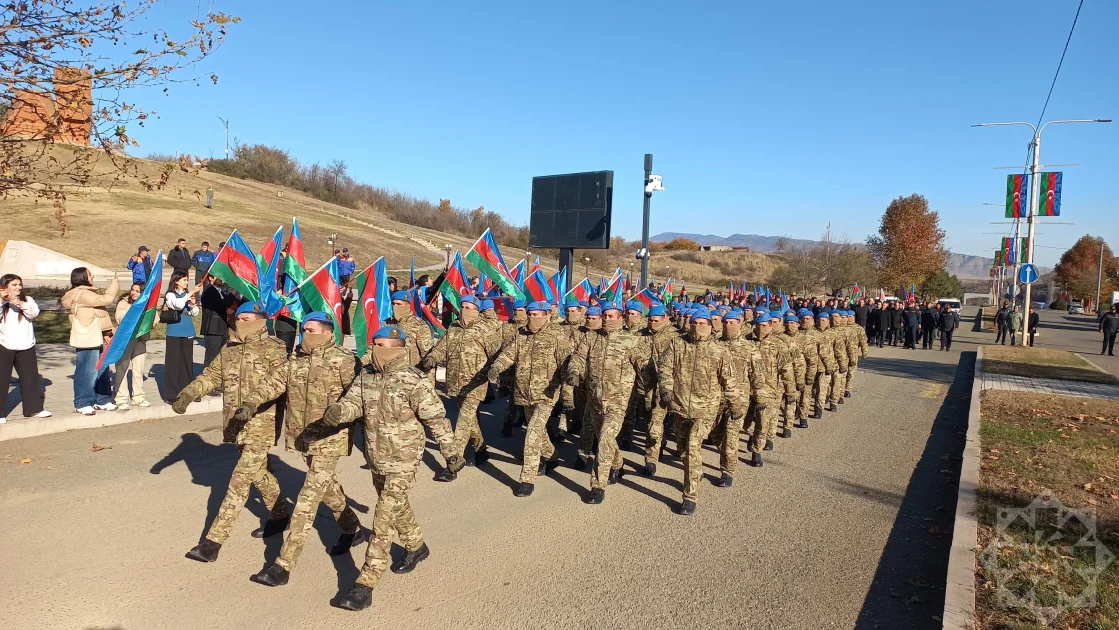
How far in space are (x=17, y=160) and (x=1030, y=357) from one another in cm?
2443

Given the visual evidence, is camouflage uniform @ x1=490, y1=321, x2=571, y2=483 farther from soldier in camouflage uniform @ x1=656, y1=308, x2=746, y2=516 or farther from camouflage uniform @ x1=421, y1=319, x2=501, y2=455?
soldier in camouflage uniform @ x1=656, y1=308, x2=746, y2=516

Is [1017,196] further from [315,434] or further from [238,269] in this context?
[315,434]

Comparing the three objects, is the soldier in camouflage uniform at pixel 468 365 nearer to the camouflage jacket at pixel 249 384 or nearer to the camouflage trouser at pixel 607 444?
the camouflage trouser at pixel 607 444

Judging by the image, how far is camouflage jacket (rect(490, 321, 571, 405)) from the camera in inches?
317

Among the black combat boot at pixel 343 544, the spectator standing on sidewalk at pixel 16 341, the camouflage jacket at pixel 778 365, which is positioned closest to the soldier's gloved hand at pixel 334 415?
the black combat boot at pixel 343 544

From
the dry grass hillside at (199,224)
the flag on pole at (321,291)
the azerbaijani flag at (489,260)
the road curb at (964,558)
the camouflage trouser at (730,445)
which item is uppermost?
the dry grass hillside at (199,224)

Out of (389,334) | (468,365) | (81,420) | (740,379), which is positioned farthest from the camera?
(81,420)

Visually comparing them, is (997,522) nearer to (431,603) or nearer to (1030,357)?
(431,603)

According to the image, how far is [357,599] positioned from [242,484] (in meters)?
1.38

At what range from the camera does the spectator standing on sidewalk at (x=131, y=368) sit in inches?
382

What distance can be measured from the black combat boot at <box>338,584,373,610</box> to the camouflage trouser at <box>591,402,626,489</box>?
2.93 m

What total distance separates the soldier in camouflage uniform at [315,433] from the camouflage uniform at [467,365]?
98.5 inches

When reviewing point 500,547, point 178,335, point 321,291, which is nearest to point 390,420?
point 500,547

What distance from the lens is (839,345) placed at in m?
12.7
